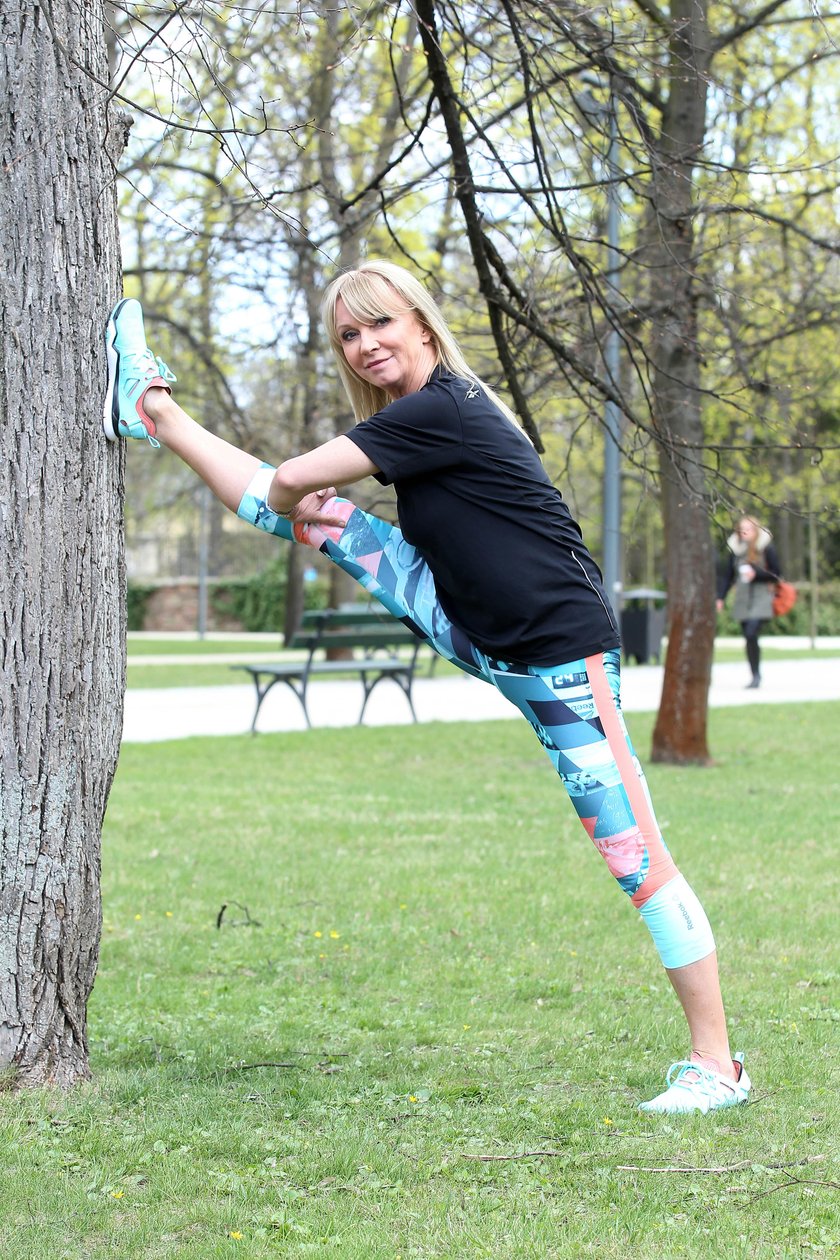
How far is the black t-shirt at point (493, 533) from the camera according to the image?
3.18 meters

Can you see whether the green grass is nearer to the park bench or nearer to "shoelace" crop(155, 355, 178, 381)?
"shoelace" crop(155, 355, 178, 381)

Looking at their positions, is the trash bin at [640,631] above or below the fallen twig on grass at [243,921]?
above

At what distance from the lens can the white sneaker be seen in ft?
11.0

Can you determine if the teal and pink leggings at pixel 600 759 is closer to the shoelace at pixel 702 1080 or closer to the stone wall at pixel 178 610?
the shoelace at pixel 702 1080

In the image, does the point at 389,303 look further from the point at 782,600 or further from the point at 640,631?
the point at 640,631

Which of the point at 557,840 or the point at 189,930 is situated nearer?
the point at 189,930

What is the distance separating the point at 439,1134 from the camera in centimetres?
324

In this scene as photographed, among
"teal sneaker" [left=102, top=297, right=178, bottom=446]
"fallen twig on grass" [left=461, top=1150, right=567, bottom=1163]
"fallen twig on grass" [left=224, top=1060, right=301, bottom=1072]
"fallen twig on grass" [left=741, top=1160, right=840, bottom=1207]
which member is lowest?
"fallen twig on grass" [left=224, top=1060, right=301, bottom=1072]

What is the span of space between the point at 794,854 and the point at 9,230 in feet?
16.7

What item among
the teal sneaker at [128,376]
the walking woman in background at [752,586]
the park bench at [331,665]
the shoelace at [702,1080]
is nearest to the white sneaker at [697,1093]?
the shoelace at [702,1080]

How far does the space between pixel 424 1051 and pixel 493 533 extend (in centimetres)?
166

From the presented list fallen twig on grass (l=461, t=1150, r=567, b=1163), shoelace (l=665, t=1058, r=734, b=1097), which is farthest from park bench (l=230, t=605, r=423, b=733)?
fallen twig on grass (l=461, t=1150, r=567, b=1163)

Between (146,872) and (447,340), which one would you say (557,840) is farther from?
(447,340)

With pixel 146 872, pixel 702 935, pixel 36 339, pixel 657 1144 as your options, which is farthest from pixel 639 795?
pixel 146 872
